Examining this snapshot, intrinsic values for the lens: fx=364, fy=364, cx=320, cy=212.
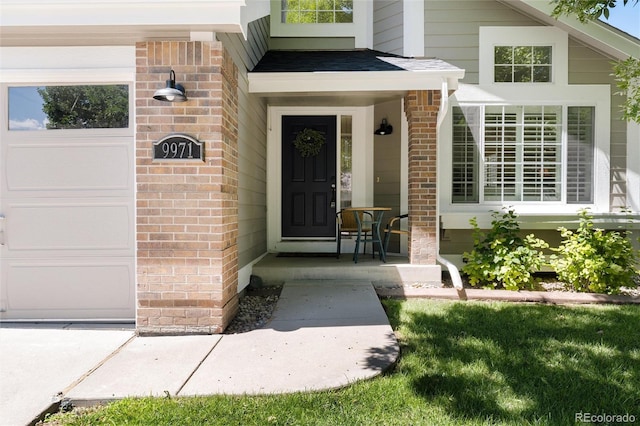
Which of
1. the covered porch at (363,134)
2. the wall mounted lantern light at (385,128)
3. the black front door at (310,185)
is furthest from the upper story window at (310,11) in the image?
the wall mounted lantern light at (385,128)

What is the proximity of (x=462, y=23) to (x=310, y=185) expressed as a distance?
3304 millimetres

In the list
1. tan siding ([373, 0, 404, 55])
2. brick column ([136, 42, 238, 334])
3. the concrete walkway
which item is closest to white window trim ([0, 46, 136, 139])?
brick column ([136, 42, 238, 334])

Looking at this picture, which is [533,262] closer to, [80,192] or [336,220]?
[336,220]

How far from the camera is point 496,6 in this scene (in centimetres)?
532

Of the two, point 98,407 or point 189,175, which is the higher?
point 189,175

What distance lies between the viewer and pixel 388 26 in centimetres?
562

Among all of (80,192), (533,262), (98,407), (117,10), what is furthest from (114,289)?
(533,262)

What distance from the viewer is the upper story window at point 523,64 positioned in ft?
17.7

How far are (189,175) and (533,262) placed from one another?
4058 millimetres

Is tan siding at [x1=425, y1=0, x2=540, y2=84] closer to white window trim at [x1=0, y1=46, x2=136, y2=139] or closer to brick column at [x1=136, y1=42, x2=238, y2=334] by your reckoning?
brick column at [x1=136, y1=42, x2=238, y2=334]

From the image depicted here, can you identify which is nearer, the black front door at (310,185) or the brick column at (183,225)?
the brick column at (183,225)

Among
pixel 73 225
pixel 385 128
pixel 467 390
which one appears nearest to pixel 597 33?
pixel 385 128

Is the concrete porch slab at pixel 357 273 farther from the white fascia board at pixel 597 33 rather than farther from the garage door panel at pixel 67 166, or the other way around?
the white fascia board at pixel 597 33

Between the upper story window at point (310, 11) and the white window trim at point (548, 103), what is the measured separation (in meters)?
2.38
